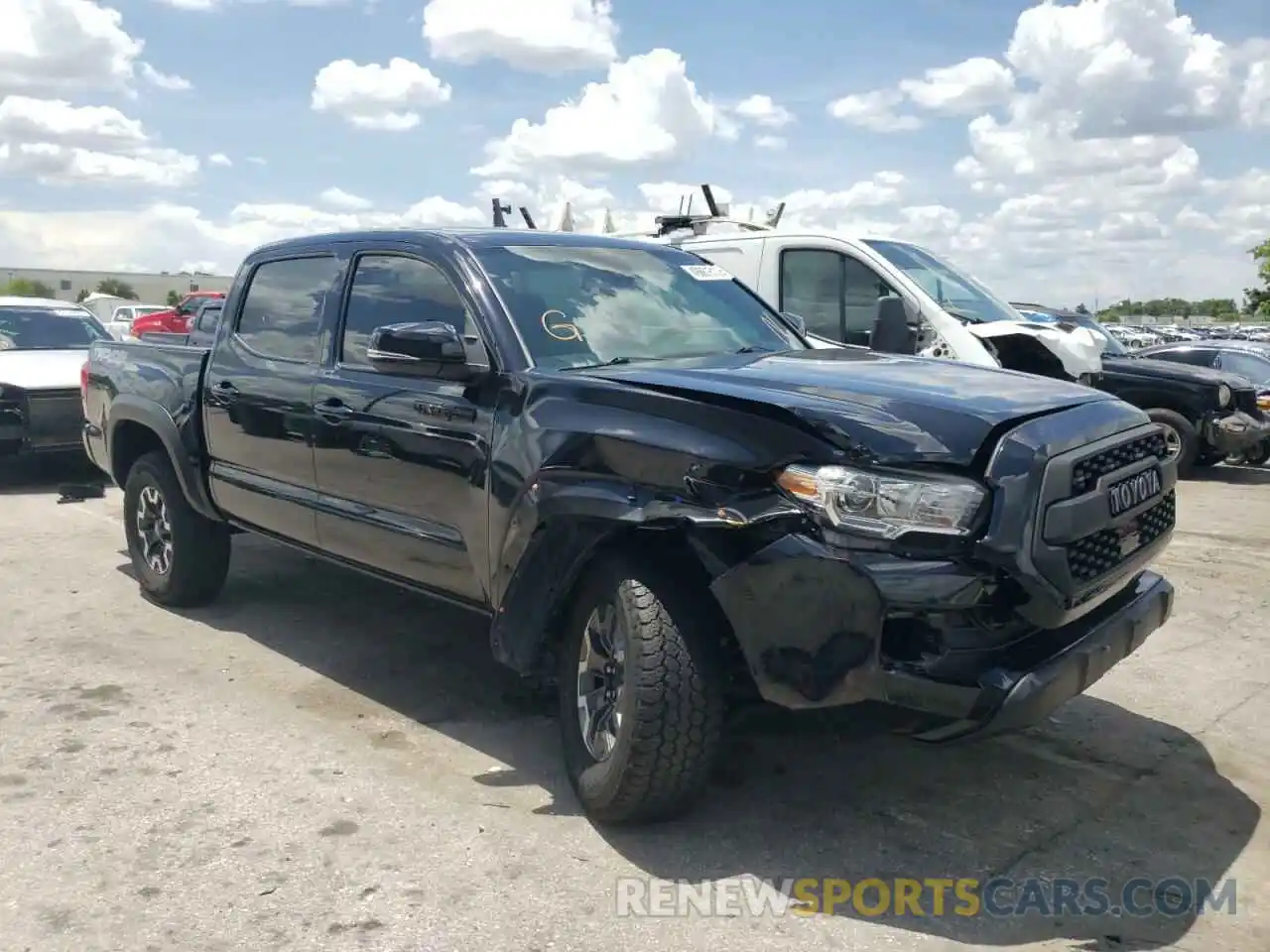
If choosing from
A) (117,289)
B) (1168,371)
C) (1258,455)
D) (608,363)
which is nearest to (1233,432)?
(1168,371)

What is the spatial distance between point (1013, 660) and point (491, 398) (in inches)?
75.1

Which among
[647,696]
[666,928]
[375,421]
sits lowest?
[666,928]

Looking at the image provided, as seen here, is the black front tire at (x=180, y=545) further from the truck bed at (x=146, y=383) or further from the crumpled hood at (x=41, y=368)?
the crumpled hood at (x=41, y=368)

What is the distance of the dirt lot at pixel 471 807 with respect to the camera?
10.2ft

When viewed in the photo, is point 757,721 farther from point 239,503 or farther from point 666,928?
point 239,503

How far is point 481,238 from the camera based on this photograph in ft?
14.9

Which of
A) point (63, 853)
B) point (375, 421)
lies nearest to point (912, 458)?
point (375, 421)

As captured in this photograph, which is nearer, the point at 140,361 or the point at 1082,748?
the point at 1082,748

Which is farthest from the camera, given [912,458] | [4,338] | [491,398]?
[4,338]

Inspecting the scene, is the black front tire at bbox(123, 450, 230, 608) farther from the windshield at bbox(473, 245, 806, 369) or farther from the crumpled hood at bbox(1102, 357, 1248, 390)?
the crumpled hood at bbox(1102, 357, 1248, 390)

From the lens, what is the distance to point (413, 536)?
4.38 meters

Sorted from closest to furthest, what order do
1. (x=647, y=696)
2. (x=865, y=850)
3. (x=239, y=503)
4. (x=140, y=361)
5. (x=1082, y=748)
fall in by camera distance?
(x=647, y=696), (x=865, y=850), (x=1082, y=748), (x=239, y=503), (x=140, y=361)

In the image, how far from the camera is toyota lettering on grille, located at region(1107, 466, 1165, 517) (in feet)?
11.2

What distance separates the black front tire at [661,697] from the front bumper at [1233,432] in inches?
373
